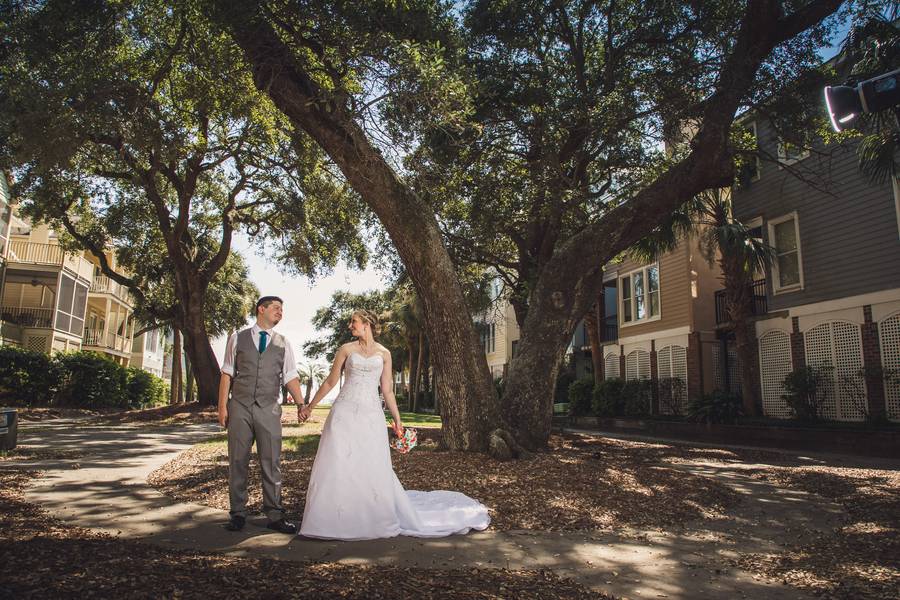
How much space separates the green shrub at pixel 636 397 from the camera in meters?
22.8

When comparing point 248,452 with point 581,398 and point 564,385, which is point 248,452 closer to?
point 581,398

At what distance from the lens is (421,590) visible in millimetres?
3514

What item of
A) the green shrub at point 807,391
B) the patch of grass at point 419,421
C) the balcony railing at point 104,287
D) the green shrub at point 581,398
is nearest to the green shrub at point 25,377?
the patch of grass at point 419,421

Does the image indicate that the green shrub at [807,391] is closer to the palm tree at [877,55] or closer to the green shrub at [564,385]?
the palm tree at [877,55]

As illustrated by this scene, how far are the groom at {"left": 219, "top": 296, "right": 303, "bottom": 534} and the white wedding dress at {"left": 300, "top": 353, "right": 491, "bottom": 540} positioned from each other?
0.36 m

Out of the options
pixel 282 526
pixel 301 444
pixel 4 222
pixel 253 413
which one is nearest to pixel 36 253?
pixel 4 222

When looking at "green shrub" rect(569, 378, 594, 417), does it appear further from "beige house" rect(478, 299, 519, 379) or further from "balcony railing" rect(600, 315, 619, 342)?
"beige house" rect(478, 299, 519, 379)

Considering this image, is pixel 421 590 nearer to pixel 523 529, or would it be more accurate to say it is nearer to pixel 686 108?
pixel 523 529

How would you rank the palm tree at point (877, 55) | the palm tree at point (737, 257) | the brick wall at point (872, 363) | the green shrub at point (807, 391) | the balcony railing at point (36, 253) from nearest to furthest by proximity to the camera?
the palm tree at point (877, 55), the brick wall at point (872, 363), the green shrub at point (807, 391), the palm tree at point (737, 257), the balcony railing at point (36, 253)

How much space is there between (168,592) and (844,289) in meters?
18.0

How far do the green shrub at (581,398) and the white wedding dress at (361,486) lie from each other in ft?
67.9

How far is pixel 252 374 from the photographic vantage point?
5094 millimetres

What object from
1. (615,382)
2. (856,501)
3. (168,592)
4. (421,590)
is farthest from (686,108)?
(615,382)

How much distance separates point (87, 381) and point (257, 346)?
23923 millimetres
